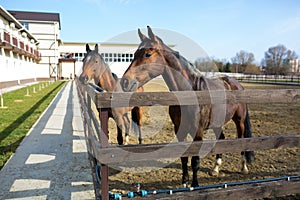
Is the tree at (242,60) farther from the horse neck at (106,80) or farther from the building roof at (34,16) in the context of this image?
the horse neck at (106,80)

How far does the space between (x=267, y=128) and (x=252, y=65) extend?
67.0m

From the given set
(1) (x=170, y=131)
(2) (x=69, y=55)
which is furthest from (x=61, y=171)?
(2) (x=69, y=55)

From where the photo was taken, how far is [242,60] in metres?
75.2

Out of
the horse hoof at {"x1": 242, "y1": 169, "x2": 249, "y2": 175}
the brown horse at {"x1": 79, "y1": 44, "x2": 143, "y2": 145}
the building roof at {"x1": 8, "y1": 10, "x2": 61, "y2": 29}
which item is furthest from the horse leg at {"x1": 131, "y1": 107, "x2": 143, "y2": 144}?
the building roof at {"x1": 8, "y1": 10, "x2": 61, "y2": 29}

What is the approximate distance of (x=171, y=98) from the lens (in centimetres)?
193

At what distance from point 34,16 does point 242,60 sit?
61.6m

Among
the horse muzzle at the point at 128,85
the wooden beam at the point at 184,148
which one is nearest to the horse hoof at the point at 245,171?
the wooden beam at the point at 184,148

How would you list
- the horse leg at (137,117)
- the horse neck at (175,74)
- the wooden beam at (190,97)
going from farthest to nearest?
the horse leg at (137,117) → the horse neck at (175,74) → the wooden beam at (190,97)

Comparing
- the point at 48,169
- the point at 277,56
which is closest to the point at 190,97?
the point at 48,169

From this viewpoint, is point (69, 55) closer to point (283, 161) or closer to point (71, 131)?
point (71, 131)

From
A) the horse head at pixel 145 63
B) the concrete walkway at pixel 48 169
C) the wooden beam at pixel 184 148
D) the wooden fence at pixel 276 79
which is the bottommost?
the concrete walkway at pixel 48 169

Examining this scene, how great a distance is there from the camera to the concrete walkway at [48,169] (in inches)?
113

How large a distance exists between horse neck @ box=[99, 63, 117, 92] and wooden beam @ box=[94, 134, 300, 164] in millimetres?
2843

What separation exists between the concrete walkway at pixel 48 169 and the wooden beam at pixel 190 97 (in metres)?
1.59
